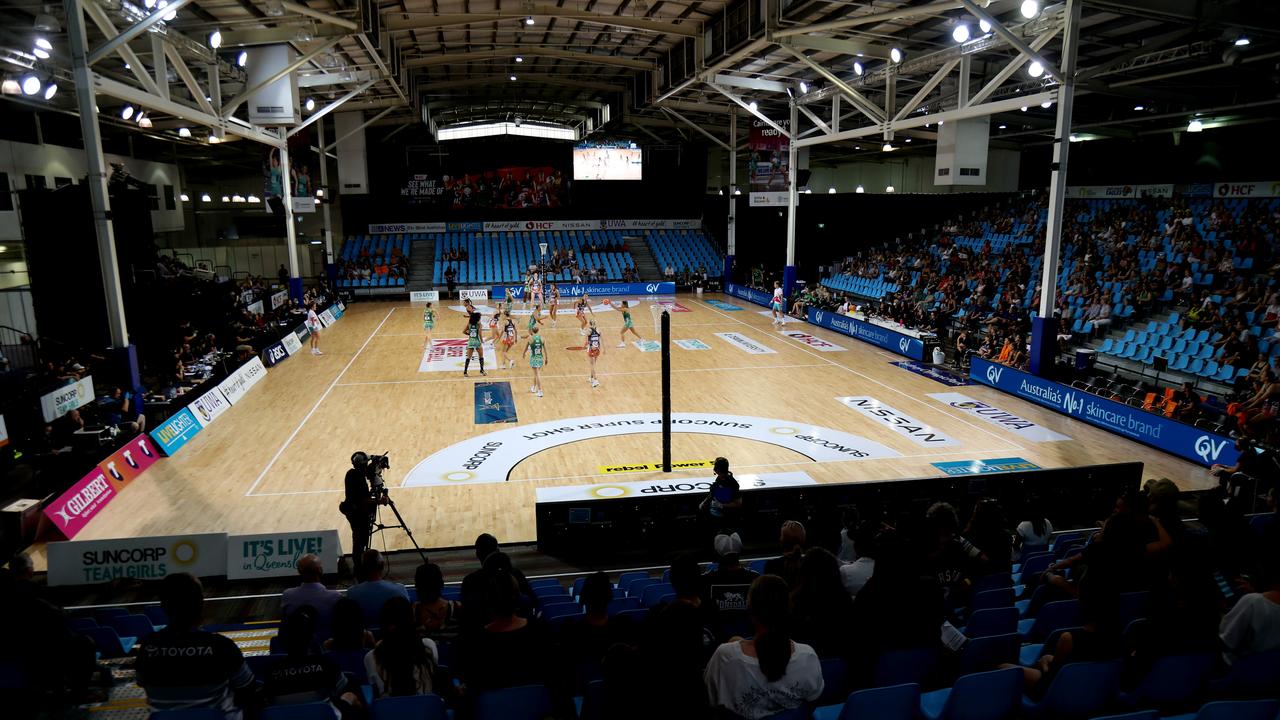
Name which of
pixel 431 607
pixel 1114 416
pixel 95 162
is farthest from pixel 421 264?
pixel 431 607

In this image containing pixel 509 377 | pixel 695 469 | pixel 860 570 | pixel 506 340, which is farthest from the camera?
pixel 506 340

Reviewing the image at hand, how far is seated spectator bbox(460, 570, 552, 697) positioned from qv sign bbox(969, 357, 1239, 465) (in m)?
13.1

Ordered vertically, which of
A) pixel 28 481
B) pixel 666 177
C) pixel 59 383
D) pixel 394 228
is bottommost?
pixel 28 481

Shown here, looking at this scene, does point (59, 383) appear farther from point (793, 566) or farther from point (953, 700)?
point (953, 700)

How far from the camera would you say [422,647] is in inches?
165

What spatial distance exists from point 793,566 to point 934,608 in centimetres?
83

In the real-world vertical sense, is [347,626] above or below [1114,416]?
above

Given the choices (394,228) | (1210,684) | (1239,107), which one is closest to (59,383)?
(1210,684)

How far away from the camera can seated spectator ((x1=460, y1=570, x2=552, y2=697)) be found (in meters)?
4.06

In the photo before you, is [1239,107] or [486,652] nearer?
[486,652]

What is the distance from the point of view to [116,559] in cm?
888

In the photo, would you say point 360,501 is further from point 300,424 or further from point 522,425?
point 300,424

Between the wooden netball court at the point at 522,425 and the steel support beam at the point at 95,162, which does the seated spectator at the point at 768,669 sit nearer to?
the wooden netball court at the point at 522,425

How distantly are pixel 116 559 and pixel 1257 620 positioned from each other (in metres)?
10.5
